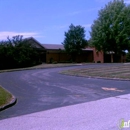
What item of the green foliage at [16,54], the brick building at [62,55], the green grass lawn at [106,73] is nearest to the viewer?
the green grass lawn at [106,73]

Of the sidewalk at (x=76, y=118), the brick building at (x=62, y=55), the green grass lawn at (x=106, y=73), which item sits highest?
the brick building at (x=62, y=55)

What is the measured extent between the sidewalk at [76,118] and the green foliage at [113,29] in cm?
4649

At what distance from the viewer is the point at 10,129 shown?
707cm

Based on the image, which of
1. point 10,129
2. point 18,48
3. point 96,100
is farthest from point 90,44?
point 10,129

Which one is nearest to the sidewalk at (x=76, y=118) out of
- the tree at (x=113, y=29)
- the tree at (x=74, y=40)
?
the tree at (x=113, y=29)

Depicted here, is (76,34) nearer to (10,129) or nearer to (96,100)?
(96,100)

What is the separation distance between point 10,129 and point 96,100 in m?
5.01

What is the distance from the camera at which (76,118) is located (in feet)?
26.3

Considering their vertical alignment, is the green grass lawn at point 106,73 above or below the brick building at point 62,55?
below

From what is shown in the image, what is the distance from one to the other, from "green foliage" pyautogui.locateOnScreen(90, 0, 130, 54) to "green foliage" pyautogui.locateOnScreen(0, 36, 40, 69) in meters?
15.7

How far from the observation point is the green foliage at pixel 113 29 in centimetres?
5553

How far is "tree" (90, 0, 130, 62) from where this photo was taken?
182 feet

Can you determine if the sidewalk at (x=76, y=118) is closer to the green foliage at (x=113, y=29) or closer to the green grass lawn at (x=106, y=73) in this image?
the green grass lawn at (x=106, y=73)

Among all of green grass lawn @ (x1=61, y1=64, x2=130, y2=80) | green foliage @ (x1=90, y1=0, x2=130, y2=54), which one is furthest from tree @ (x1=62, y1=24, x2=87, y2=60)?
green grass lawn @ (x1=61, y1=64, x2=130, y2=80)
